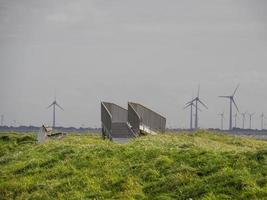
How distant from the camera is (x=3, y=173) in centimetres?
2611

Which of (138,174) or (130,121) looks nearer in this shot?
(138,174)

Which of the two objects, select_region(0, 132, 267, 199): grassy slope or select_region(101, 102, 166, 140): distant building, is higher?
select_region(101, 102, 166, 140): distant building

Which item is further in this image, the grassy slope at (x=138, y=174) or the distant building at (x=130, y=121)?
the distant building at (x=130, y=121)

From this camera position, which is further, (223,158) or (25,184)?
(25,184)

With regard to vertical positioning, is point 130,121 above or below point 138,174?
above

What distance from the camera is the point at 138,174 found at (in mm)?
21125

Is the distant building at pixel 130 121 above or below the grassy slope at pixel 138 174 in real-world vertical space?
above

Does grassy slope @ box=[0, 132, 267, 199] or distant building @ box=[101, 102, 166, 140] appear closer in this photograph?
grassy slope @ box=[0, 132, 267, 199]

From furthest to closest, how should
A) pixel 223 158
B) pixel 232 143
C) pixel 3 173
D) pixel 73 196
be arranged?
pixel 232 143 < pixel 3 173 < pixel 223 158 < pixel 73 196

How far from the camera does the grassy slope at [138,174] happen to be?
17.8m

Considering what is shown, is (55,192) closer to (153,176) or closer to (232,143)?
(153,176)

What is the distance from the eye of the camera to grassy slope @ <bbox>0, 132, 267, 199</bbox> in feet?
58.4

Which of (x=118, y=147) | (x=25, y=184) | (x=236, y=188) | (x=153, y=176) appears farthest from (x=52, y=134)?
(x=236, y=188)

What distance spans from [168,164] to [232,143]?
65.5 ft
